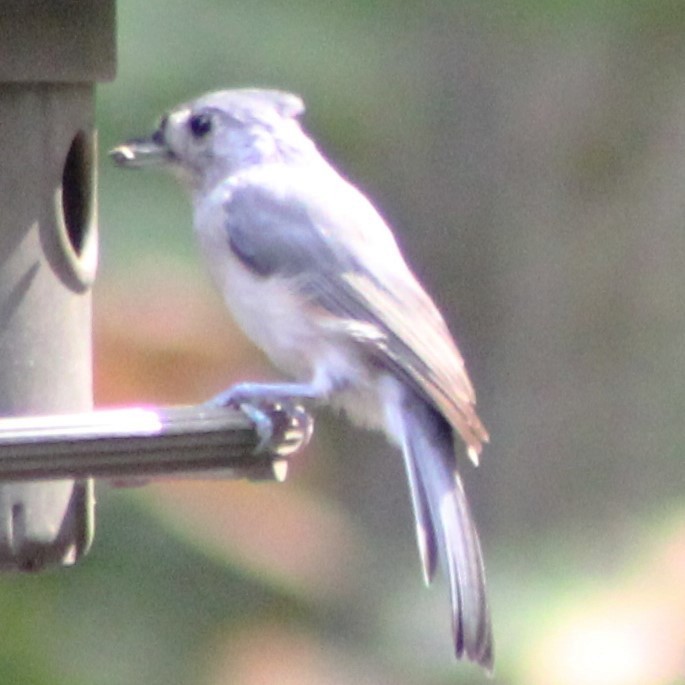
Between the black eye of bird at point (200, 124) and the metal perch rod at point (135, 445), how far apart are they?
2.44 feet

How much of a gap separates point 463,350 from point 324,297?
220 cm

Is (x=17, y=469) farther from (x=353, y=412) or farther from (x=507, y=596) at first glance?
(x=507, y=596)

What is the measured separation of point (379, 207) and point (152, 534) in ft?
3.84

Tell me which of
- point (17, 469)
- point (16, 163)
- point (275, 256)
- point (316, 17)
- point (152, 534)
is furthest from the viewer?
point (316, 17)

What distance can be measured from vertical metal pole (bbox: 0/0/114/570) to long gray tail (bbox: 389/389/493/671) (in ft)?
1.60

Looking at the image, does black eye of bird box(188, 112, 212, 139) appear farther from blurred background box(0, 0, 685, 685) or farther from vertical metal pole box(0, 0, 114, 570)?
blurred background box(0, 0, 685, 685)

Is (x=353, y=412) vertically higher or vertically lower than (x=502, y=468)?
higher

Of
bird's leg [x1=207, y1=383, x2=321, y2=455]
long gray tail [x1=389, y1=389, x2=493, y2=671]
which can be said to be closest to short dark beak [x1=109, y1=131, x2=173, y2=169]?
bird's leg [x1=207, y1=383, x2=321, y2=455]

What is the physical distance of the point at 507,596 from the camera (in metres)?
4.37

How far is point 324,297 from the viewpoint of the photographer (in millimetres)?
3027

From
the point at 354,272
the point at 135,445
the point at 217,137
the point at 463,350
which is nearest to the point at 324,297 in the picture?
the point at 354,272

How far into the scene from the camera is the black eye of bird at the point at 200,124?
3.19 m

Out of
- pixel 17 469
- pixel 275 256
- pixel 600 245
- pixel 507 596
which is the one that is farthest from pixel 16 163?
pixel 600 245

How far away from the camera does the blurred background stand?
4.27 metres
